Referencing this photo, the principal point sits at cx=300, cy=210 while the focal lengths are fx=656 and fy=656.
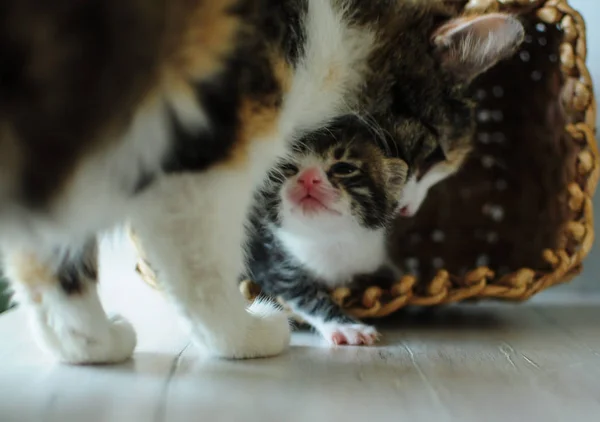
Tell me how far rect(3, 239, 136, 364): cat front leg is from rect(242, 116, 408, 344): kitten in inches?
8.8

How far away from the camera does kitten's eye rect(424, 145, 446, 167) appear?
0.97 meters

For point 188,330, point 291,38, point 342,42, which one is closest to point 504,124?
point 342,42

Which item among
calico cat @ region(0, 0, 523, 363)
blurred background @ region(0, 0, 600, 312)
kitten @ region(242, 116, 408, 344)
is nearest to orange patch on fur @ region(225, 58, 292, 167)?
calico cat @ region(0, 0, 523, 363)

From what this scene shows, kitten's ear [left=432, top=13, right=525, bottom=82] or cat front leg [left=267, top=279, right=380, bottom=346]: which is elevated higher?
kitten's ear [left=432, top=13, right=525, bottom=82]

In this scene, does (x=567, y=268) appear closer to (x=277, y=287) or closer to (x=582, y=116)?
(x=582, y=116)

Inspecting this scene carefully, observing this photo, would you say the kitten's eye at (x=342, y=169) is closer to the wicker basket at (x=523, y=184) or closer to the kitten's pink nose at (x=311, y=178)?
the kitten's pink nose at (x=311, y=178)

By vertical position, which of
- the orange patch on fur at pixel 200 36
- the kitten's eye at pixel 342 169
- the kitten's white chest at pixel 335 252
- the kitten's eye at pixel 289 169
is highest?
the orange patch on fur at pixel 200 36

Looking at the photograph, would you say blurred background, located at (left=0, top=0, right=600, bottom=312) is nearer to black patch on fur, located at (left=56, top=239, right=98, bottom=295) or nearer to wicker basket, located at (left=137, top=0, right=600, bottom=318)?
wicker basket, located at (left=137, top=0, right=600, bottom=318)

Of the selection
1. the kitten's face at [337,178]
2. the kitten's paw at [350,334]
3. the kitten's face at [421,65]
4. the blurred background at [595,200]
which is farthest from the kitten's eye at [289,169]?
the blurred background at [595,200]

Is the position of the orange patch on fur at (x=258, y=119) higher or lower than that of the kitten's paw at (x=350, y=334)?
higher

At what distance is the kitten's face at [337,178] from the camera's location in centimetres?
90

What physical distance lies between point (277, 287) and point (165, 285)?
29cm

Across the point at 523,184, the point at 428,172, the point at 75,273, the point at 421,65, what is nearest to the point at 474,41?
the point at 421,65

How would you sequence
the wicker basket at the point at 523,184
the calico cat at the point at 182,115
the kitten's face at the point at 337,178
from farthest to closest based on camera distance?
the wicker basket at the point at 523,184
the kitten's face at the point at 337,178
the calico cat at the point at 182,115
